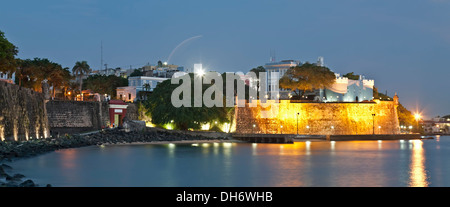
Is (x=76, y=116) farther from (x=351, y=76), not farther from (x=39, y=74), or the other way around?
(x=351, y=76)

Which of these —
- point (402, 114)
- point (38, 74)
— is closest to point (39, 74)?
point (38, 74)

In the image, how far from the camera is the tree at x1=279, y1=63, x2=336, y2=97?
5975cm

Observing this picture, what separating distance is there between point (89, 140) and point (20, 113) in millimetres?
9675

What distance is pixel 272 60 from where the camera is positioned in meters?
87.9

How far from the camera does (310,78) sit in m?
60.1

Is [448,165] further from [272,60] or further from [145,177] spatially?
[272,60]

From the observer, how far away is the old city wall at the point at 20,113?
29.1 m

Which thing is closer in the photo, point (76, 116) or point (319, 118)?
point (76, 116)

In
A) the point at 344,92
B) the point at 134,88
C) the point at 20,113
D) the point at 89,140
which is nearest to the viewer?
the point at 20,113

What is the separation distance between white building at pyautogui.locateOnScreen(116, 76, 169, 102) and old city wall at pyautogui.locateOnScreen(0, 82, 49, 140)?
88.6ft

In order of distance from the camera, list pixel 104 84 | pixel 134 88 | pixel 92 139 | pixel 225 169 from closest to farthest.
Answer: pixel 225 169 < pixel 92 139 < pixel 134 88 < pixel 104 84

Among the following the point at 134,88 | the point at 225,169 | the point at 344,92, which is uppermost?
the point at 134,88

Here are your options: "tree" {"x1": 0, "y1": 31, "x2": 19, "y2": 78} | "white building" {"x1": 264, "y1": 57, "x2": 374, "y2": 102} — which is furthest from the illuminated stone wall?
"tree" {"x1": 0, "y1": 31, "x2": 19, "y2": 78}
